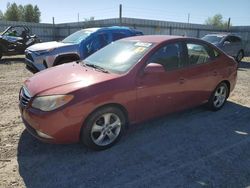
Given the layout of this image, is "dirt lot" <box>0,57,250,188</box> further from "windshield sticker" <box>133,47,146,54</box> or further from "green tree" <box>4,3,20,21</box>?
"green tree" <box>4,3,20,21</box>

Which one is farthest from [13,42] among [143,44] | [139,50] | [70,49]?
[139,50]

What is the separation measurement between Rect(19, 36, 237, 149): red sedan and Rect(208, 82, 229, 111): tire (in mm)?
197

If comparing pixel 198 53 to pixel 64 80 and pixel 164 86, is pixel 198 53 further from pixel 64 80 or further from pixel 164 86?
pixel 64 80

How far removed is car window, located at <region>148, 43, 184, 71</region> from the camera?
447 centimetres

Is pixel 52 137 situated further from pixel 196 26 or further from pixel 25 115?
pixel 196 26

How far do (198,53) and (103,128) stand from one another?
2.59 metres

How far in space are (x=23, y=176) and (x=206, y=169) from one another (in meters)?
2.35

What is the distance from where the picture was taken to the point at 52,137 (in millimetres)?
3564

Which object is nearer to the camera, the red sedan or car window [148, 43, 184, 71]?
the red sedan

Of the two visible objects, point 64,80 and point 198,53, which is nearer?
point 64,80

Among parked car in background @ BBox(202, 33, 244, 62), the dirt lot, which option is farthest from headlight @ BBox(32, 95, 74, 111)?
parked car in background @ BBox(202, 33, 244, 62)

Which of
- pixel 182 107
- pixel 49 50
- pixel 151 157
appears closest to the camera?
pixel 151 157

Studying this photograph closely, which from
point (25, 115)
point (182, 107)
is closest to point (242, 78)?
point (182, 107)

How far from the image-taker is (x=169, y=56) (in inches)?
185
